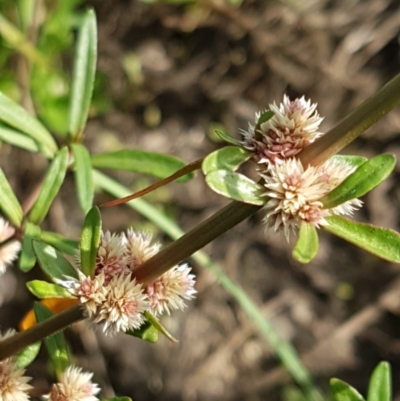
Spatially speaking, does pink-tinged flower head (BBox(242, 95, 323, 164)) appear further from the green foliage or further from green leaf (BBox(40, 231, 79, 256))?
green leaf (BBox(40, 231, 79, 256))

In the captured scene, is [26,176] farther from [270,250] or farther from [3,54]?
[270,250]

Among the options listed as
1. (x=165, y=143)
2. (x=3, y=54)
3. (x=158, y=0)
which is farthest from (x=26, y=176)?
(x=158, y=0)

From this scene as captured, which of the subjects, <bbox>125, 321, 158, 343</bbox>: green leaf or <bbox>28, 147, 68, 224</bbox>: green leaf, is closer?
<bbox>125, 321, 158, 343</bbox>: green leaf

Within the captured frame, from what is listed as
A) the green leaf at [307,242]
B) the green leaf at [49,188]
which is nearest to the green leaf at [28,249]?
the green leaf at [49,188]

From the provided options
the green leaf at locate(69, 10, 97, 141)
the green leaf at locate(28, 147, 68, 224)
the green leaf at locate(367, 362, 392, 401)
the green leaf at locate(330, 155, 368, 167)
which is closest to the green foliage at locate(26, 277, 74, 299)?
the green leaf at locate(28, 147, 68, 224)

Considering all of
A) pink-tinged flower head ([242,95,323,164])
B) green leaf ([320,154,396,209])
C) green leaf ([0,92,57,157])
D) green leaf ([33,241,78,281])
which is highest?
green leaf ([0,92,57,157])

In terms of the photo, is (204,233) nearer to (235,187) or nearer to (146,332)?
(235,187)

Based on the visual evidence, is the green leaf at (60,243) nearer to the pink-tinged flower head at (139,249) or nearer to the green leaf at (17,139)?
the green leaf at (17,139)
